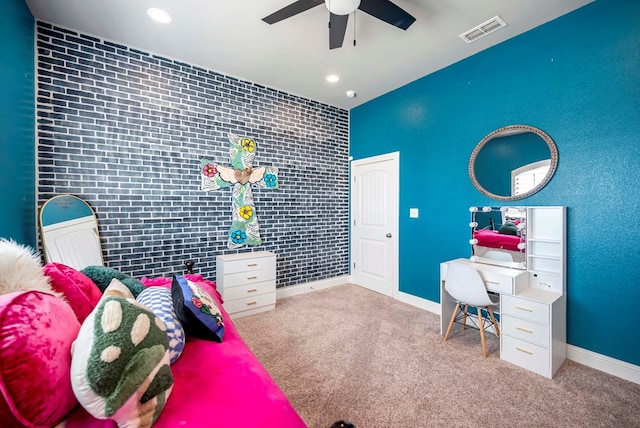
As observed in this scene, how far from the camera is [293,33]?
8.34 feet

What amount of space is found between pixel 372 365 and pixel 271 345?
96 centimetres

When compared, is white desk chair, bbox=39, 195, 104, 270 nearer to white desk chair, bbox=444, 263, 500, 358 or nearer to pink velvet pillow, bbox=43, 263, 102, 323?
pink velvet pillow, bbox=43, 263, 102, 323

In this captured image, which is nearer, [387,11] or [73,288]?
[73,288]

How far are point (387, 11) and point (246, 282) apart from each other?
9.91 ft

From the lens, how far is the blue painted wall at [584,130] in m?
2.08

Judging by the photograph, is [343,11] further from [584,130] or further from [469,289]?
[469,289]

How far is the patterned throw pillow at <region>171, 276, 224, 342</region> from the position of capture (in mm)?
1339

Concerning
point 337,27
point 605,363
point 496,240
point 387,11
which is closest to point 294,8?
point 337,27

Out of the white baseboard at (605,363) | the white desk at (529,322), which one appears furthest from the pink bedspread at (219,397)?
the white baseboard at (605,363)

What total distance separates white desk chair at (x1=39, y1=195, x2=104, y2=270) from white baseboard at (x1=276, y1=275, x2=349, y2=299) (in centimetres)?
215

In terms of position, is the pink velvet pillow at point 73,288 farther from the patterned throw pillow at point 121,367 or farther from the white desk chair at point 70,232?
the white desk chair at point 70,232

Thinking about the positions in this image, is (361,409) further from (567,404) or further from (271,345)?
(567,404)

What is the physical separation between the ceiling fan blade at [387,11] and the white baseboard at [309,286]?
3.36 m

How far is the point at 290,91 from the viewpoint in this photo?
389 centimetres
